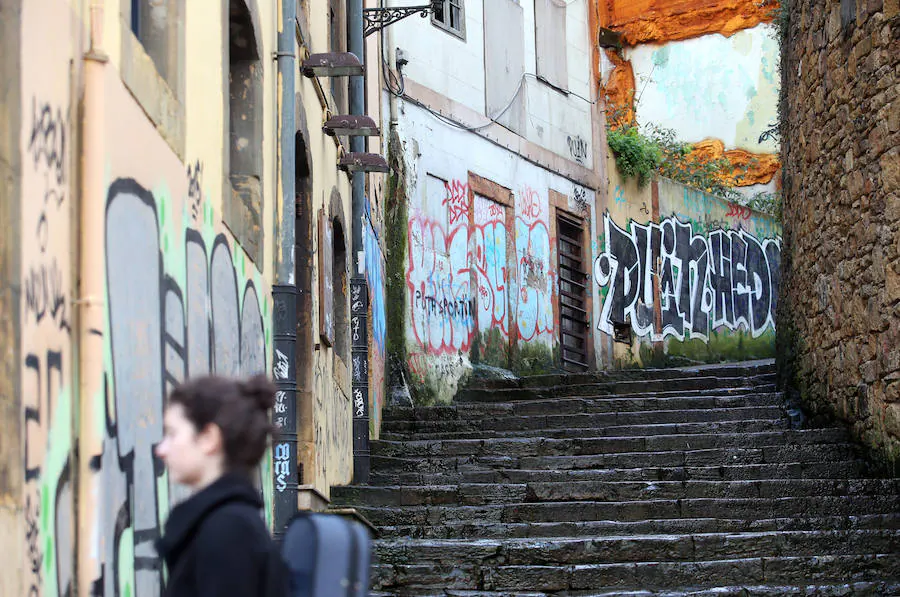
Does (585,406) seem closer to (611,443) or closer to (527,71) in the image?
(611,443)

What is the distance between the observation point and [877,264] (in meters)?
10.7

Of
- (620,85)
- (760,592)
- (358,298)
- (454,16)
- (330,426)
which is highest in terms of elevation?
(620,85)

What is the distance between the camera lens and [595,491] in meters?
10.7

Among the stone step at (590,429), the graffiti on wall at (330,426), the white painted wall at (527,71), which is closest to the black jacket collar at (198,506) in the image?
the graffiti on wall at (330,426)

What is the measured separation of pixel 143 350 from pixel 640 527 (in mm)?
5460

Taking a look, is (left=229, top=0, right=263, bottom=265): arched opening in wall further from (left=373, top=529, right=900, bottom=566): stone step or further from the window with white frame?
the window with white frame

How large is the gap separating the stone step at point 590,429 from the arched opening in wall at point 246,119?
5.33 m

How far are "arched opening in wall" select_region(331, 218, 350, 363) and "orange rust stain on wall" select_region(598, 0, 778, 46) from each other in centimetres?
→ 1473

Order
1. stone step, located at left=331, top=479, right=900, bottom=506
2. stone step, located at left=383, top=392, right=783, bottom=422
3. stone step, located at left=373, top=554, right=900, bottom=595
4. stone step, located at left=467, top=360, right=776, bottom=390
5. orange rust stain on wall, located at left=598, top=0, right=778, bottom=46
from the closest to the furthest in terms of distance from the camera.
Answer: stone step, located at left=373, top=554, right=900, bottom=595
stone step, located at left=331, top=479, right=900, bottom=506
stone step, located at left=383, top=392, right=783, bottom=422
stone step, located at left=467, top=360, right=776, bottom=390
orange rust stain on wall, located at left=598, top=0, right=778, bottom=46

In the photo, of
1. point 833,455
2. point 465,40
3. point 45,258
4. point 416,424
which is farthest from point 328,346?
point 465,40

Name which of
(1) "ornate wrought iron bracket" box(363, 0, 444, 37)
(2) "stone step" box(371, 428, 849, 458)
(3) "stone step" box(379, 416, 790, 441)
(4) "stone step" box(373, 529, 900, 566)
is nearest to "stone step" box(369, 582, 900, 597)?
(4) "stone step" box(373, 529, 900, 566)

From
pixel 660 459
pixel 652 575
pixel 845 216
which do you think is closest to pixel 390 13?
pixel 845 216

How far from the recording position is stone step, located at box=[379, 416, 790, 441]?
1225cm

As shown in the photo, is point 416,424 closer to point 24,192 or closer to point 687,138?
point 24,192
